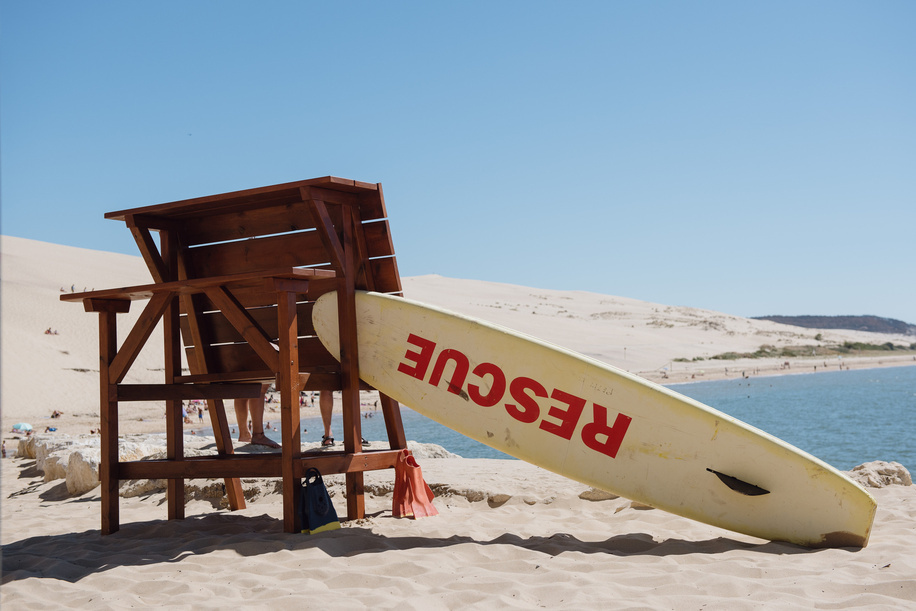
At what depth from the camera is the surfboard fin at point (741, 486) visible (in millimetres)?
3715

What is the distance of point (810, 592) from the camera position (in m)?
2.76

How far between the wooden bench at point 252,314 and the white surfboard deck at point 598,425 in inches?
11.3

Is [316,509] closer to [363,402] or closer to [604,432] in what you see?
[604,432]

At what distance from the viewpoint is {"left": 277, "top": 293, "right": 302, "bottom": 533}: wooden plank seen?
13.1 ft

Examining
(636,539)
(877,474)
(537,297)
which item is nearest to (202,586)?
(636,539)

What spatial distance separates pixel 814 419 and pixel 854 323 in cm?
10653

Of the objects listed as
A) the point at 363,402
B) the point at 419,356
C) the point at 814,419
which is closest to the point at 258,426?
the point at 419,356

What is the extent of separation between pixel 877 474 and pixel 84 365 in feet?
89.2

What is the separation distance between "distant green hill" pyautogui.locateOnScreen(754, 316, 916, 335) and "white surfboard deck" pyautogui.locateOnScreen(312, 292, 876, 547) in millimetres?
102874

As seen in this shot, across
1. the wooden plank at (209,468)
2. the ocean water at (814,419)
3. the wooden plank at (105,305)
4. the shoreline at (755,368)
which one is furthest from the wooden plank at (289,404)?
the shoreline at (755,368)

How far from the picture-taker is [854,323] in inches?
4449

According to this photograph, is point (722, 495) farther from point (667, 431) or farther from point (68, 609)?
point (68, 609)

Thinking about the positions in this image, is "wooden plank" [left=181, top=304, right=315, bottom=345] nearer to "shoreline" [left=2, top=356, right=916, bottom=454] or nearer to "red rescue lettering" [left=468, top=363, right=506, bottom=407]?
"red rescue lettering" [left=468, top=363, right=506, bottom=407]

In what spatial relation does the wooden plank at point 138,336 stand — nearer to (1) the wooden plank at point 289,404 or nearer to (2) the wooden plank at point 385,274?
(1) the wooden plank at point 289,404
